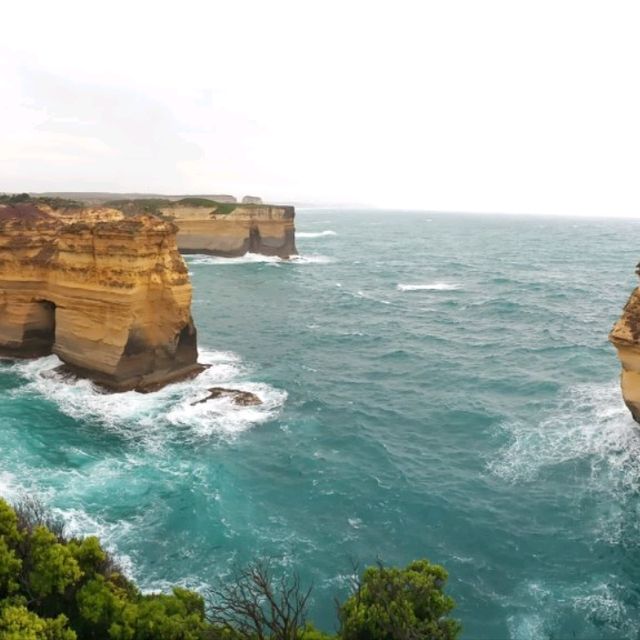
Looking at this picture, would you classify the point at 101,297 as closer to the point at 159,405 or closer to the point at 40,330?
the point at 159,405

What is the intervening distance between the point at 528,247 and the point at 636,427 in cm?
11187

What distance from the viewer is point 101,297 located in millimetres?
33656

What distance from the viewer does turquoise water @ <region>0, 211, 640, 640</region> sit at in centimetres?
1964

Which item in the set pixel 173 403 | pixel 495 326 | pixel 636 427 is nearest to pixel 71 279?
pixel 173 403

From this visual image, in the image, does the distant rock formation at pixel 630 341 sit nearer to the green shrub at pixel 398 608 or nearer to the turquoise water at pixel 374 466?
the turquoise water at pixel 374 466

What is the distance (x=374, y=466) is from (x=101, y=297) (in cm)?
1846

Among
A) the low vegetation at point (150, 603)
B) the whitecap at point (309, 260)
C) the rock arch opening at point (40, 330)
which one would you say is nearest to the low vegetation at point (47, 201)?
the rock arch opening at point (40, 330)

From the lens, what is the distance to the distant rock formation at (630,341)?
80.7 feet

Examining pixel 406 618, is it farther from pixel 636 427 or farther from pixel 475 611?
pixel 636 427

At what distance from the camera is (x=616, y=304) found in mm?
63000

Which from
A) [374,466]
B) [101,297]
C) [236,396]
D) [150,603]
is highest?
[101,297]

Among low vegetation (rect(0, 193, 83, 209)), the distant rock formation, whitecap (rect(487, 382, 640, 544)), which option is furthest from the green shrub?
low vegetation (rect(0, 193, 83, 209))

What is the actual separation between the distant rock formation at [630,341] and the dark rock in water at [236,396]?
60.7ft

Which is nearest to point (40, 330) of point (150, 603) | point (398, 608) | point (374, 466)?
point (374, 466)
